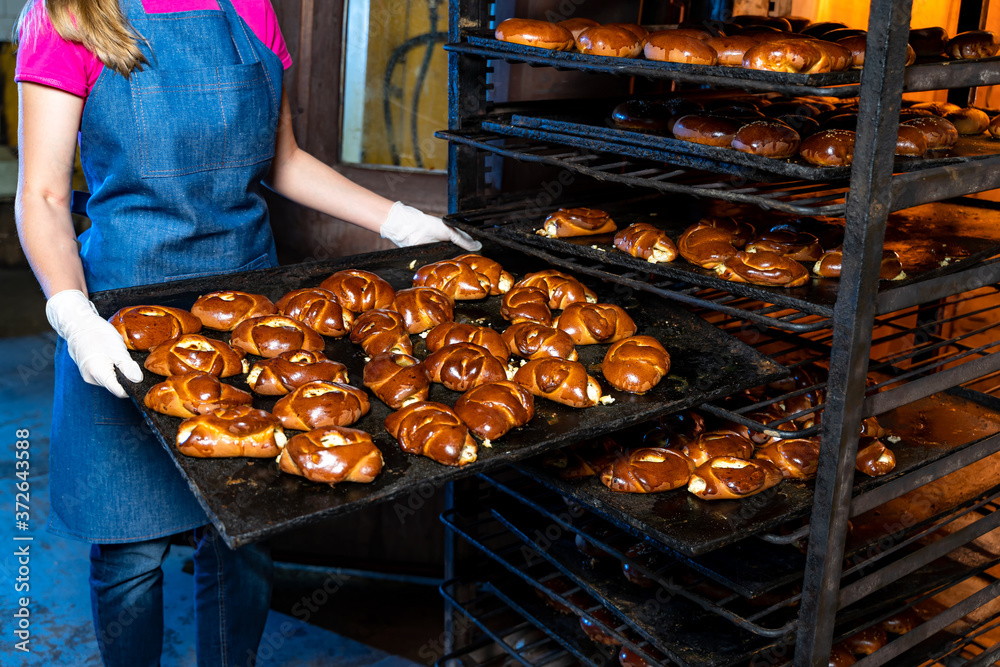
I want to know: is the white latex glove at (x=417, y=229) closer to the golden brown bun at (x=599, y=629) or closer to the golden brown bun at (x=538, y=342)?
the golden brown bun at (x=538, y=342)

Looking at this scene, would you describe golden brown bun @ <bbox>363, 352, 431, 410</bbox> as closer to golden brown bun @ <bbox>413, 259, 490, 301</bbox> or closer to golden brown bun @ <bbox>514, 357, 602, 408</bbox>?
golden brown bun @ <bbox>514, 357, 602, 408</bbox>

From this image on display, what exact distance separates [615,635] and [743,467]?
0.58 meters

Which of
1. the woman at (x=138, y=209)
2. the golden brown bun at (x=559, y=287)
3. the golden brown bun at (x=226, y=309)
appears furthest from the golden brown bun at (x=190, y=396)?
the golden brown bun at (x=559, y=287)

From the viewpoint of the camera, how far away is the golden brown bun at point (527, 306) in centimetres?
260

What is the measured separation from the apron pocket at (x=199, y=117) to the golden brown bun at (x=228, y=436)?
3.70 ft

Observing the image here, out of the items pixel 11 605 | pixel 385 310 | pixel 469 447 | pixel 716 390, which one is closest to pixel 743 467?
pixel 716 390

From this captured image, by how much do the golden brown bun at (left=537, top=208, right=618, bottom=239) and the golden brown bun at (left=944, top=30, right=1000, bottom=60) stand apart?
127cm

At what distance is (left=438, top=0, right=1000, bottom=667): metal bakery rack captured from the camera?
6.00 ft

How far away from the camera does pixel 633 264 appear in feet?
7.68

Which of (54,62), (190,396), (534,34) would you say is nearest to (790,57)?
(534,34)

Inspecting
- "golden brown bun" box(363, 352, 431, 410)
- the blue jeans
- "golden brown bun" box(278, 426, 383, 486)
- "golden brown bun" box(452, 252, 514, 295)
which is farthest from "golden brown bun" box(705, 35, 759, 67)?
the blue jeans

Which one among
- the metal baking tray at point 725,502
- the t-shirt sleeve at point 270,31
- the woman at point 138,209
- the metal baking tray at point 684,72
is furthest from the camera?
the t-shirt sleeve at point 270,31

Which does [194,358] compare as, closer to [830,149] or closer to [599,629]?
[599,629]

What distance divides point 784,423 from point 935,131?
0.95 m
